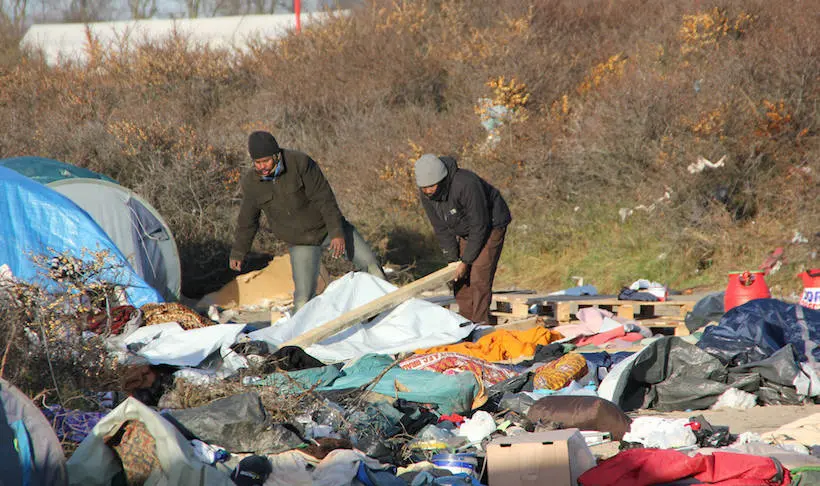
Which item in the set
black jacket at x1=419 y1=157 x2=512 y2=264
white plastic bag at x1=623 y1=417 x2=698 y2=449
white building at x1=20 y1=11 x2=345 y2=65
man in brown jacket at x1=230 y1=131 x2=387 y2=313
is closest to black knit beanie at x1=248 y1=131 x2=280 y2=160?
man in brown jacket at x1=230 y1=131 x2=387 y2=313

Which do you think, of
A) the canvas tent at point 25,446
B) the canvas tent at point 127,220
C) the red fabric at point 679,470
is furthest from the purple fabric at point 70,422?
the canvas tent at point 127,220

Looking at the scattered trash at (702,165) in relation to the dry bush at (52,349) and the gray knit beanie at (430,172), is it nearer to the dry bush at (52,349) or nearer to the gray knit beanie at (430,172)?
the gray knit beanie at (430,172)

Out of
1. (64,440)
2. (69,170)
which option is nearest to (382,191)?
(69,170)

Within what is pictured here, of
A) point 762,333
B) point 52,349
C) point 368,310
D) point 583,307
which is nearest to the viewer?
point 52,349

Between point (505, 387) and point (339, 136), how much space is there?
38.0 feet

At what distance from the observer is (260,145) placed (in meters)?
7.97

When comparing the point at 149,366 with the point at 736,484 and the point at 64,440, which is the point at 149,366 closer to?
the point at 64,440

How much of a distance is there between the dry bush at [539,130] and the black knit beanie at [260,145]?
14.9ft

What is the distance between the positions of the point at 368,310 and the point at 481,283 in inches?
44.5

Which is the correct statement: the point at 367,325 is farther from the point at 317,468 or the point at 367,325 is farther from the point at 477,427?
the point at 317,468

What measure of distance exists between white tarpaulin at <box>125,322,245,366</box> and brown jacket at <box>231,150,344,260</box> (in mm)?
1432

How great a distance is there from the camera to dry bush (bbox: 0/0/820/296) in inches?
482

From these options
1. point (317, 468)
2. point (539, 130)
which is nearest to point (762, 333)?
point (317, 468)

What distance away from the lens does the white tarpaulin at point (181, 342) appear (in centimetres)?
660
